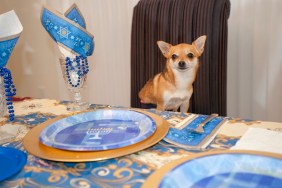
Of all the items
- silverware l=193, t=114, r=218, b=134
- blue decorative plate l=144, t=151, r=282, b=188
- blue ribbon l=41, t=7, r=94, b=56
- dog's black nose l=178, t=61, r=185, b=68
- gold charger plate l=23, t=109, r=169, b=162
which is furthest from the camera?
dog's black nose l=178, t=61, r=185, b=68

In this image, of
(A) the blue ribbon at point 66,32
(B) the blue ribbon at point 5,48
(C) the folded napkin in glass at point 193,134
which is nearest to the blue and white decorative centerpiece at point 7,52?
(B) the blue ribbon at point 5,48

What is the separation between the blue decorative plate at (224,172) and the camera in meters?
0.40

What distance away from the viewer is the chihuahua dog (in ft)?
3.21

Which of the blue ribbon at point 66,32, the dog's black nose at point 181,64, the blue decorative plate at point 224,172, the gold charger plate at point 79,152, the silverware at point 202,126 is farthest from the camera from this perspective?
the dog's black nose at point 181,64

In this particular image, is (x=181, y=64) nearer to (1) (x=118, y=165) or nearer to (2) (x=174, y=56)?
(2) (x=174, y=56)

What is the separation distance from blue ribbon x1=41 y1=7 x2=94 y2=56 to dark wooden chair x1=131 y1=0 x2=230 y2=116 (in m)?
0.39

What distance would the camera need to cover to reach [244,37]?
1331 mm

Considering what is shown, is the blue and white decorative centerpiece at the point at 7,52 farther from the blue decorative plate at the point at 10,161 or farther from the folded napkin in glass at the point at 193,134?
the folded napkin in glass at the point at 193,134

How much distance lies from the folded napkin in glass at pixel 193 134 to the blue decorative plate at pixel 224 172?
11cm

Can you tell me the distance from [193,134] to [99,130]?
23 cm

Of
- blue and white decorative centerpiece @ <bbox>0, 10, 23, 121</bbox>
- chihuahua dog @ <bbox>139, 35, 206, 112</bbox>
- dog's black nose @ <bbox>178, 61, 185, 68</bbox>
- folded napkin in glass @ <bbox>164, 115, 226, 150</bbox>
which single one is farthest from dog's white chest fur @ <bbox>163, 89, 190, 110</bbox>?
blue and white decorative centerpiece @ <bbox>0, 10, 23, 121</bbox>

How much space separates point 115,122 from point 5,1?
2240 mm

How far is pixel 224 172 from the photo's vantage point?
1.40ft

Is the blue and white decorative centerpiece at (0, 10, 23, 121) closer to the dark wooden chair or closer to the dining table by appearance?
the dining table
